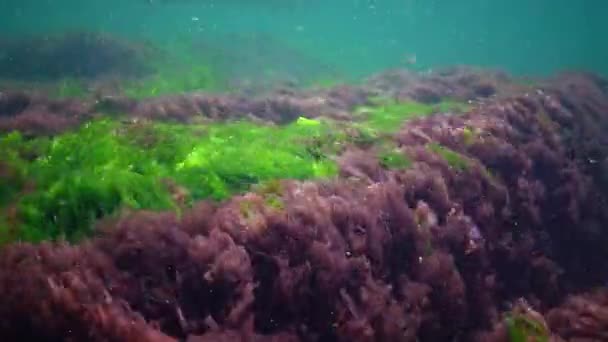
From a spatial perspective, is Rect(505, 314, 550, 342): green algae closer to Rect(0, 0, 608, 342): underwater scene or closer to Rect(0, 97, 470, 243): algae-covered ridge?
Rect(0, 0, 608, 342): underwater scene

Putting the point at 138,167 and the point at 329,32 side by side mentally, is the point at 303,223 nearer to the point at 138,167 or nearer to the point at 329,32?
the point at 138,167

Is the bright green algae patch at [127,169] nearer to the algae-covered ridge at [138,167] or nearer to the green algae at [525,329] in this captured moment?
the algae-covered ridge at [138,167]

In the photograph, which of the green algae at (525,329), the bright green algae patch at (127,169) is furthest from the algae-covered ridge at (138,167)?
the green algae at (525,329)

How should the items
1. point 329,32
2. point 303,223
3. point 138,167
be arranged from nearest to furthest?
point 303,223
point 138,167
point 329,32

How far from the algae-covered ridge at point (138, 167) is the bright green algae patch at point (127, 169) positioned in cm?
1

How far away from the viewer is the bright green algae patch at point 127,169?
4.69 m

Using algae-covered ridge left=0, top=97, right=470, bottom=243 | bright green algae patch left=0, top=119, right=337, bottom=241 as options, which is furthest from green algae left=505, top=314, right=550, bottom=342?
bright green algae patch left=0, top=119, right=337, bottom=241

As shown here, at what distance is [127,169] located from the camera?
569 centimetres

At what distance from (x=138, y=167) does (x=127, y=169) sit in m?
0.18

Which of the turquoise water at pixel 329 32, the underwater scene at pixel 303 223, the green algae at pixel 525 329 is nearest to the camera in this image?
the underwater scene at pixel 303 223

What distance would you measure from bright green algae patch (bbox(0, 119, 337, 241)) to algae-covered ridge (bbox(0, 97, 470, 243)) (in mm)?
11

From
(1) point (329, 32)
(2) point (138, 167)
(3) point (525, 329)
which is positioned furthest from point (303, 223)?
(1) point (329, 32)

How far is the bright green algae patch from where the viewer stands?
469 cm

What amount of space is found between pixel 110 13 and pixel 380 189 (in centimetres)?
12975
